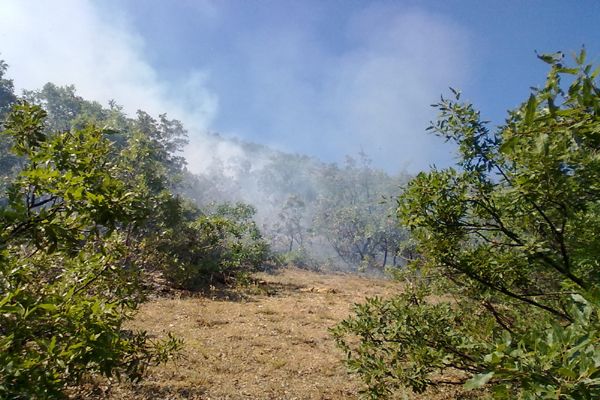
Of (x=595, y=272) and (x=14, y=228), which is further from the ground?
(x=595, y=272)

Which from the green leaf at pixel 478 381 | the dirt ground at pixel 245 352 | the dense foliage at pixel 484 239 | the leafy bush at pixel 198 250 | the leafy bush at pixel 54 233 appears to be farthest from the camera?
the leafy bush at pixel 198 250

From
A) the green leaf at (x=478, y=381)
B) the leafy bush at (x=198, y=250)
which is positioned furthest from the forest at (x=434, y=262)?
the leafy bush at (x=198, y=250)

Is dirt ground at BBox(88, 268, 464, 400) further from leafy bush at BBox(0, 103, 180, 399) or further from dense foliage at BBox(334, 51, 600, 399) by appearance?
leafy bush at BBox(0, 103, 180, 399)

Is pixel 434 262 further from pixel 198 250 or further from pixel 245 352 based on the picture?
pixel 198 250

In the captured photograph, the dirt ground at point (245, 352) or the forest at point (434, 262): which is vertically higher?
the forest at point (434, 262)

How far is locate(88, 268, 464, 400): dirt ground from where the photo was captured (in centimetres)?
681

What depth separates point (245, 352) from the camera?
8.98 m

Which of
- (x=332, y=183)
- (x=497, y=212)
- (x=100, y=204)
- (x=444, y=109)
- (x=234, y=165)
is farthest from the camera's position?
(x=234, y=165)

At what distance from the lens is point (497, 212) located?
3.23 meters

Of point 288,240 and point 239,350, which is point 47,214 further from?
point 288,240

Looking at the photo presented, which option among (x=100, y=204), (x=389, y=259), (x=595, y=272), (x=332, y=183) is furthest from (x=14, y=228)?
(x=332, y=183)

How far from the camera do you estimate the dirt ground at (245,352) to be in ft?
22.3

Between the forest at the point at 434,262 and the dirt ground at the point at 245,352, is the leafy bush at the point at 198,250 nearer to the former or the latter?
the dirt ground at the point at 245,352

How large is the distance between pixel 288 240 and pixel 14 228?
70.1 metres
